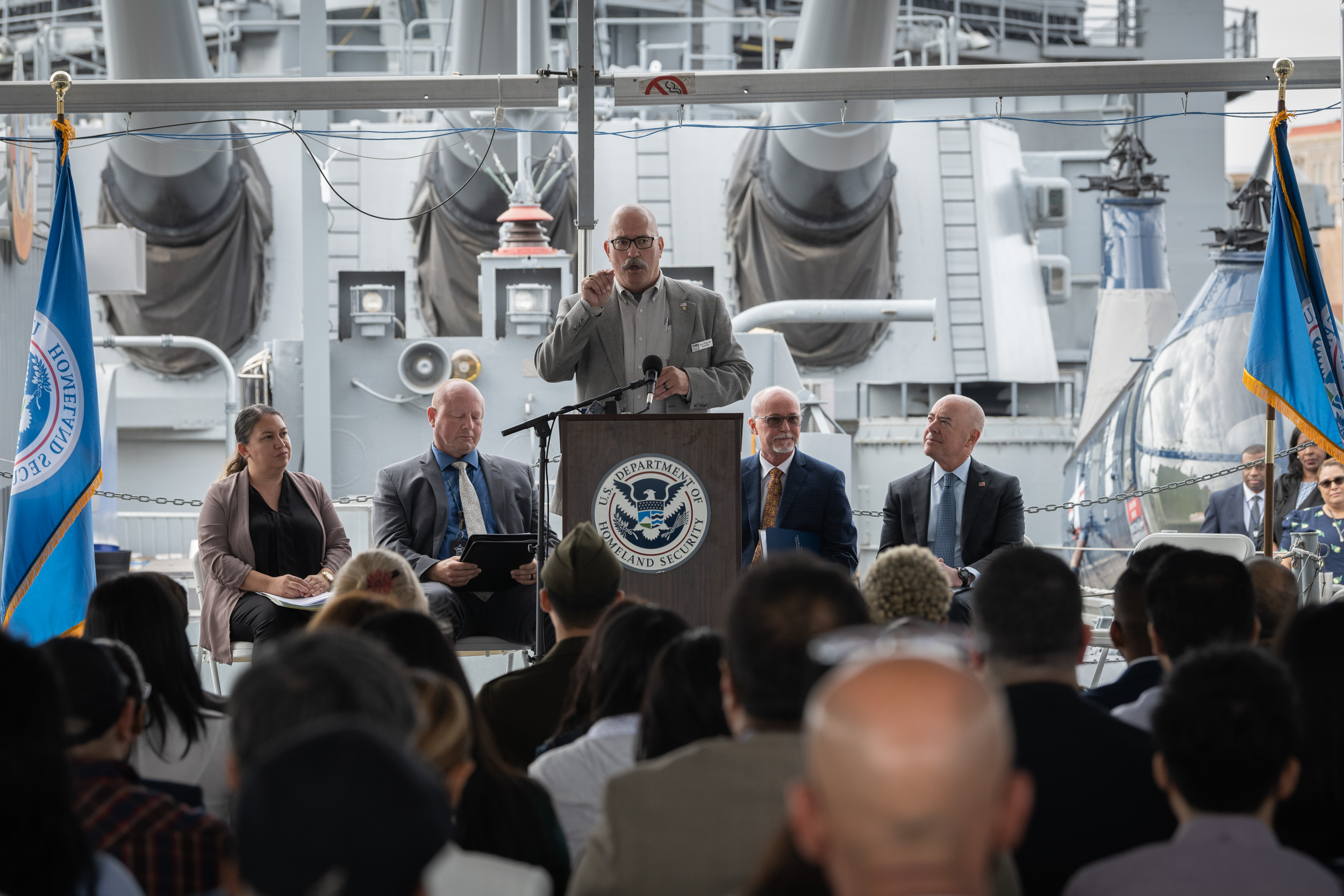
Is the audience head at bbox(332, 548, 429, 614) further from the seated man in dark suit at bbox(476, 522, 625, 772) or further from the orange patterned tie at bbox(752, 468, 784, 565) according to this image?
the orange patterned tie at bbox(752, 468, 784, 565)

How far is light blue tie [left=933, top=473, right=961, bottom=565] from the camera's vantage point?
17.5ft

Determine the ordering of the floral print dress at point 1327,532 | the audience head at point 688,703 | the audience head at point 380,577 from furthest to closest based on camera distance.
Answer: the floral print dress at point 1327,532 < the audience head at point 380,577 < the audience head at point 688,703

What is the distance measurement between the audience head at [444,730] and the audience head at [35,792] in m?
0.41

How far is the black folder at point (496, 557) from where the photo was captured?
482 centimetres

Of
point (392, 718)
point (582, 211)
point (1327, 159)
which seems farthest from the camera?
point (1327, 159)

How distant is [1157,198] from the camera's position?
45.1 ft

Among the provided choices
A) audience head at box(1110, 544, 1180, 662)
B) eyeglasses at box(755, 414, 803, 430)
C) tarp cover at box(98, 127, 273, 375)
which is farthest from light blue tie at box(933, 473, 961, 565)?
tarp cover at box(98, 127, 273, 375)

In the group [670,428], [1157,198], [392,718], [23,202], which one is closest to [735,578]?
[670,428]

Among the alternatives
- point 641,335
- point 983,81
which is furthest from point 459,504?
point 983,81

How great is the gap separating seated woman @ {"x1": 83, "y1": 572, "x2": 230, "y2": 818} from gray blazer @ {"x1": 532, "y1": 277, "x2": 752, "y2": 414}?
1730 mm

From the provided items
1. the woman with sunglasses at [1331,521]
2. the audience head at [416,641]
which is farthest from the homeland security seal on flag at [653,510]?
the woman with sunglasses at [1331,521]

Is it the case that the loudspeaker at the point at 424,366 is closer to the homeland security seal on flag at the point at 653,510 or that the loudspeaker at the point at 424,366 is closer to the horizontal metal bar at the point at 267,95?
the horizontal metal bar at the point at 267,95

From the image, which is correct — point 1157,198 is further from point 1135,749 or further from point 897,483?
point 1135,749

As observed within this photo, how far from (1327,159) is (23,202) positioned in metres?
21.8
